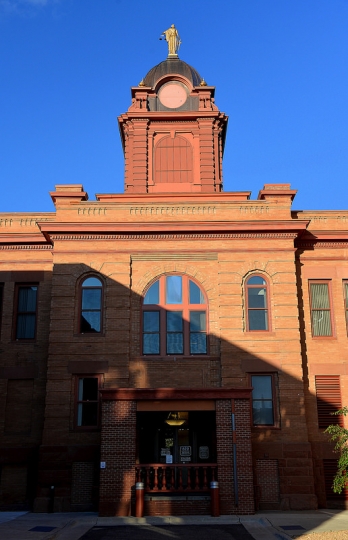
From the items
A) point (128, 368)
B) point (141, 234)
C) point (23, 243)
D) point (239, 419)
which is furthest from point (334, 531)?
point (23, 243)

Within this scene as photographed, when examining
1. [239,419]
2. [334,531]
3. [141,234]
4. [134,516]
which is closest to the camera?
[334,531]

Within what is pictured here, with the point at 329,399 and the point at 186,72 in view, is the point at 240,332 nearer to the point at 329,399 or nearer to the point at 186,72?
the point at 329,399

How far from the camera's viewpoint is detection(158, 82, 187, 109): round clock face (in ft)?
93.4

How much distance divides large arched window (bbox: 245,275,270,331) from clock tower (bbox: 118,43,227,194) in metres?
5.84

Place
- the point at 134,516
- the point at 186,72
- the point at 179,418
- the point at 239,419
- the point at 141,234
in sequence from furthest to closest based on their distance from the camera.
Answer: the point at 186,72 → the point at 141,234 → the point at 179,418 → the point at 239,419 → the point at 134,516

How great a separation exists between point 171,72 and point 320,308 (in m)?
13.8

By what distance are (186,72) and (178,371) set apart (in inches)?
603

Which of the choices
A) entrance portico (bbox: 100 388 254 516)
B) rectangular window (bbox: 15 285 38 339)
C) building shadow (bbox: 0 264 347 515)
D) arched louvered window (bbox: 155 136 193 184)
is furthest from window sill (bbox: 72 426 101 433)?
arched louvered window (bbox: 155 136 193 184)

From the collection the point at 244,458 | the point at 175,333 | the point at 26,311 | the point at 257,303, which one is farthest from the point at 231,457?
the point at 26,311

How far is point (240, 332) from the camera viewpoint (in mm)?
21672

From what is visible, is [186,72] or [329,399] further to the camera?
[186,72]

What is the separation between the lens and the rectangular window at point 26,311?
915 inches

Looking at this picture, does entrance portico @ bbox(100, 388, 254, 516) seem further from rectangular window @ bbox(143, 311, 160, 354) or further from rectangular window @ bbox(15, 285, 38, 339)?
rectangular window @ bbox(15, 285, 38, 339)

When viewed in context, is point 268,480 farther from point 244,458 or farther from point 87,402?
point 87,402
